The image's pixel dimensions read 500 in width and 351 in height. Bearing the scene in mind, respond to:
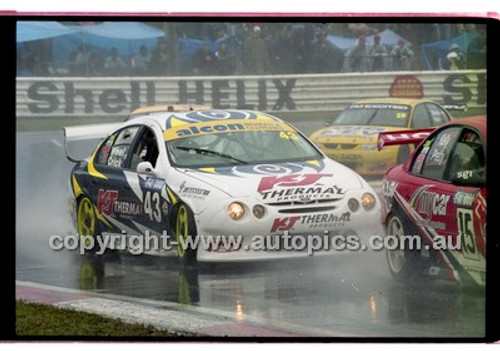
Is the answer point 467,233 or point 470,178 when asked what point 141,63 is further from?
point 467,233

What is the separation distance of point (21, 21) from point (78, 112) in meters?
0.76

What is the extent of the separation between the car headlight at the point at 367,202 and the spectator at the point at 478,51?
1.11 m

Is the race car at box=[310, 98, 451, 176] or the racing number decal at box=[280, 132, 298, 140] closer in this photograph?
the race car at box=[310, 98, 451, 176]

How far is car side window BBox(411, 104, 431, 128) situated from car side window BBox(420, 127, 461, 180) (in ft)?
0.39

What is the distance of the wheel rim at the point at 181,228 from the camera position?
14.4 metres

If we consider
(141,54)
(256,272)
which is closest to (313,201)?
(256,272)


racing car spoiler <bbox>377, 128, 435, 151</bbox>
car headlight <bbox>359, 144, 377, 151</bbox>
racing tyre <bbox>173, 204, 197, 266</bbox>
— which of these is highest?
racing car spoiler <bbox>377, 128, 435, 151</bbox>

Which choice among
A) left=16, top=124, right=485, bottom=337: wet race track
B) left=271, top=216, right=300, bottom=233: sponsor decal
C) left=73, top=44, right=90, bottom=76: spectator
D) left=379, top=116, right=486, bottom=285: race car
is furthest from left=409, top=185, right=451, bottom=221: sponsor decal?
left=73, top=44, right=90, bottom=76: spectator

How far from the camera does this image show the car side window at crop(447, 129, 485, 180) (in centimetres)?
1405

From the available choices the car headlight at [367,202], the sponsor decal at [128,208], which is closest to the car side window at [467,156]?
the car headlight at [367,202]

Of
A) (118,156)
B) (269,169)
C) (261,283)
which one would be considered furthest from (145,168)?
(261,283)

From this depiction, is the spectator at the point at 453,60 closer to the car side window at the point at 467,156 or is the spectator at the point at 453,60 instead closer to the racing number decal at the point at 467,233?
the car side window at the point at 467,156

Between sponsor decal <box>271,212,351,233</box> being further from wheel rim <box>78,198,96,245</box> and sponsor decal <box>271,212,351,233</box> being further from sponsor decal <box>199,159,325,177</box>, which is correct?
wheel rim <box>78,198,96,245</box>

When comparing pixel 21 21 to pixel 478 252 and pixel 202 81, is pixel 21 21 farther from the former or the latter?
pixel 478 252
